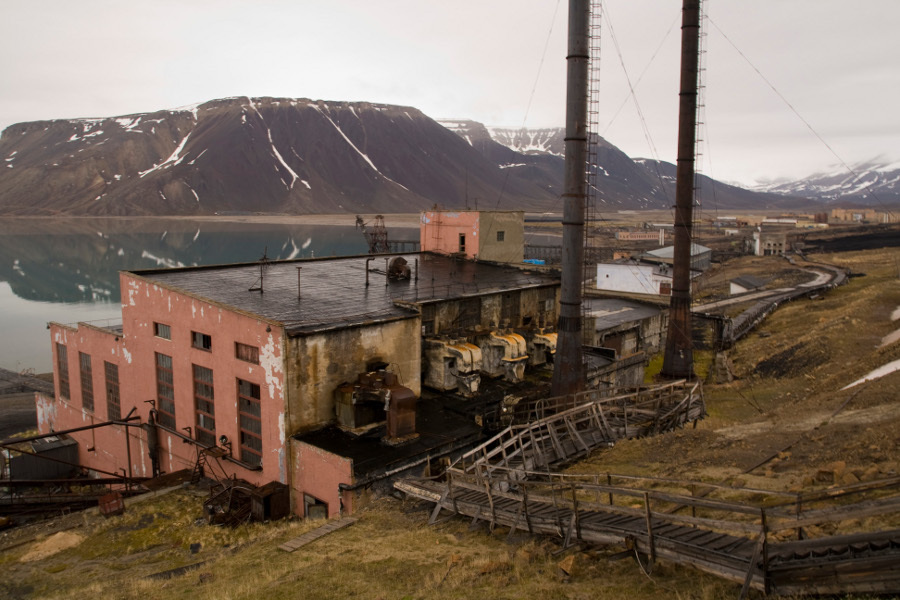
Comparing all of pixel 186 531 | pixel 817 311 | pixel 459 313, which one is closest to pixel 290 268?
pixel 459 313

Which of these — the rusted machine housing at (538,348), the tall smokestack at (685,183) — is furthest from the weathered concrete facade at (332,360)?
the tall smokestack at (685,183)

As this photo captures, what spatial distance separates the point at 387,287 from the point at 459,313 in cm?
336

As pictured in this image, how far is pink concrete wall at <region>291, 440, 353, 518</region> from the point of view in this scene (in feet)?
57.7

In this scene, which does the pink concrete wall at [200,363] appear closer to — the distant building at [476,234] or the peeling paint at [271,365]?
the peeling paint at [271,365]

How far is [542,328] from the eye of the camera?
29.9 metres

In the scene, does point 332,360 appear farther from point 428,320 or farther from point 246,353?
point 428,320

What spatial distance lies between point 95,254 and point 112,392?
388ft

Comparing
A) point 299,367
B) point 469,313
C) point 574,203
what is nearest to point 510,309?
point 469,313

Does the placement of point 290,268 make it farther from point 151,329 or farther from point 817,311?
point 817,311

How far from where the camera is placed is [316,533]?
1525 cm

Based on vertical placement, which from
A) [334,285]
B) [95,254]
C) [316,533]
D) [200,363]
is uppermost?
[334,285]

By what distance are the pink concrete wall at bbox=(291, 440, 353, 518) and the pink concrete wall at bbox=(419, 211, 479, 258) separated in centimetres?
1961

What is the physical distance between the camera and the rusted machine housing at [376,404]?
64.8ft

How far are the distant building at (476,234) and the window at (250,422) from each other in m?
18.4
